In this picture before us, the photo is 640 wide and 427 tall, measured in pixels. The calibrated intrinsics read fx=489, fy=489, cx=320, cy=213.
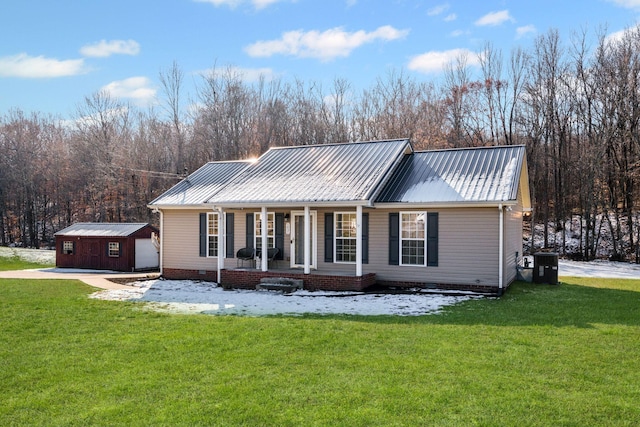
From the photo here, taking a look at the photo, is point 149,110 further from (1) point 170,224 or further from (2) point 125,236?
(1) point 170,224

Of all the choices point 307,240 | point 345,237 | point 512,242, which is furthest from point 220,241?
point 512,242

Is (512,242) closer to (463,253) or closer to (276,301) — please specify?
(463,253)

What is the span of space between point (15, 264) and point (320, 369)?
2260 centimetres

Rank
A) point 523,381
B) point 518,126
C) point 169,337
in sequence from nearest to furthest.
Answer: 1. point 523,381
2. point 169,337
3. point 518,126

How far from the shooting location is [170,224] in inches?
670

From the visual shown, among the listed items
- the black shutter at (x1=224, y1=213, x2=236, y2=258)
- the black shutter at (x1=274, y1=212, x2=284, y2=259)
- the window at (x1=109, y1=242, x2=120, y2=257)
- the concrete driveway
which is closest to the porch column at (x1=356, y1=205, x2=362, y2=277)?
the black shutter at (x1=274, y1=212, x2=284, y2=259)

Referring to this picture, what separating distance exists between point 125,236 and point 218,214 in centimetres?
704

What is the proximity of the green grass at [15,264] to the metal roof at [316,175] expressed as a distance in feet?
41.1

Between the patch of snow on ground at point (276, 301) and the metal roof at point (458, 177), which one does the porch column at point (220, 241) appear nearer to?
the patch of snow on ground at point (276, 301)

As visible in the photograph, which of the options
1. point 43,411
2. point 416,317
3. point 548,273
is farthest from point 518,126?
point 43,411

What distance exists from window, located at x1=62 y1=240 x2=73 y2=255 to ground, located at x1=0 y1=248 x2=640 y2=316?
7.96 metres

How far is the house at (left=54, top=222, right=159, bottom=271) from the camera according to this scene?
20.5 metres

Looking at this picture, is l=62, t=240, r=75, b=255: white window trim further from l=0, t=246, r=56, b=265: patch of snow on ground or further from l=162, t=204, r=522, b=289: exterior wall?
l=162, t=204, r=522, b=289: exterior wall

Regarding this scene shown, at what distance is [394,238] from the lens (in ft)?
45.3
